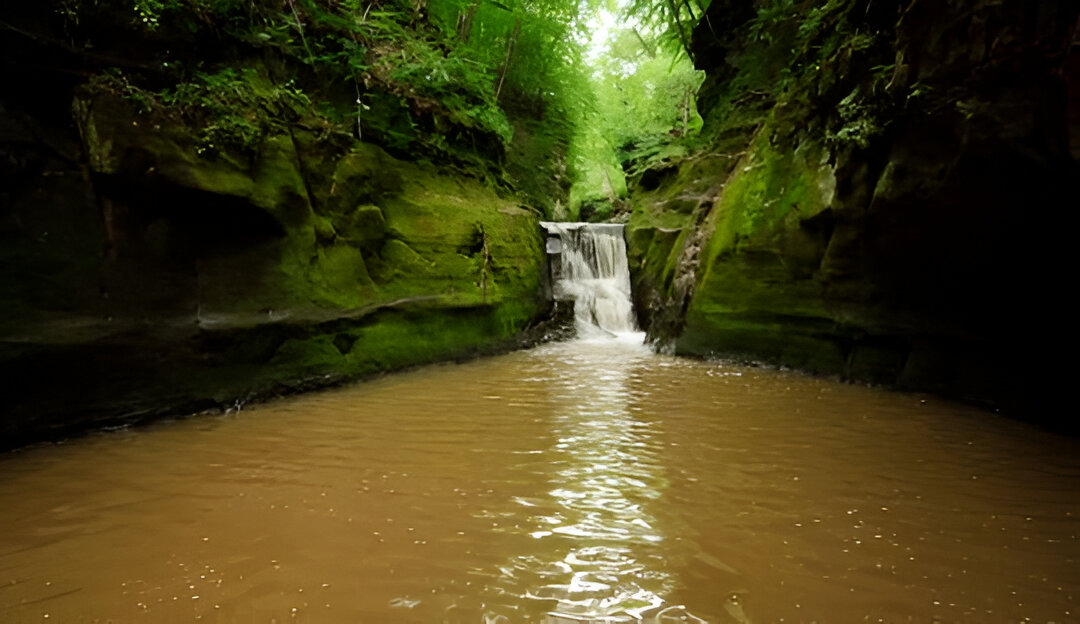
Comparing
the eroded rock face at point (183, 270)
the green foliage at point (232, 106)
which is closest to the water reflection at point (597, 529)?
the eroded rock face at point (183, 270)

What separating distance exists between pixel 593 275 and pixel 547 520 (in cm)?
861

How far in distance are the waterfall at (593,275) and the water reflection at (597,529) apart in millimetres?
5613

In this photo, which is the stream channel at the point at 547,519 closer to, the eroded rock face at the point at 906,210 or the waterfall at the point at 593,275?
the eroded rock face at the point at 906,210

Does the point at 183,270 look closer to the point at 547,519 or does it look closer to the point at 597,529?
the point at 547,519

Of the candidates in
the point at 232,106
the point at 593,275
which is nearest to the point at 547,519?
the point at 232,106

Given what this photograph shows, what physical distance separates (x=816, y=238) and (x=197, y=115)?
6541 mm

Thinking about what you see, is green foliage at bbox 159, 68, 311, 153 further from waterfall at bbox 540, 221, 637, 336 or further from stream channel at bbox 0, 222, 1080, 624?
waterfall at bbox 540, 221, 637, 336

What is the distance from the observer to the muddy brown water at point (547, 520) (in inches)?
66.2

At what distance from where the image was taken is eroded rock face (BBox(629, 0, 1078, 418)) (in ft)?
12.3

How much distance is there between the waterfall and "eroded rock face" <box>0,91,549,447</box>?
4072 mm

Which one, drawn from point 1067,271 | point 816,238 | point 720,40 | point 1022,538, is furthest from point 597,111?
point 1022,538

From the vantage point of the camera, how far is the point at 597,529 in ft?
7.16

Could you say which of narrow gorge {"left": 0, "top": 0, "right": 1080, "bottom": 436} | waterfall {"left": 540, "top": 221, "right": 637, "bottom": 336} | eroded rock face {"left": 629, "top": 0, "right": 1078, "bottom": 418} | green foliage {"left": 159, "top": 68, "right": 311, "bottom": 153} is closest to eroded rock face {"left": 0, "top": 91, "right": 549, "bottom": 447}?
narrow gorge {"left": 0, "top": 0, "right": 1080, "bottom": 436}

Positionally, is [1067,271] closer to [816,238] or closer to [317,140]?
[816,238]
